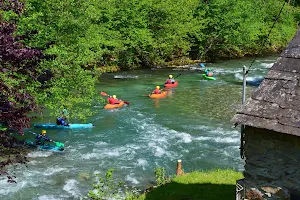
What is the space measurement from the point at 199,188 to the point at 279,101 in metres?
5.95

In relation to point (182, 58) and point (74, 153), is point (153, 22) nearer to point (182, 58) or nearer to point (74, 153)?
point (182, 58)

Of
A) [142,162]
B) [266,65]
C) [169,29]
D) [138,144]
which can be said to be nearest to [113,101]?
[138,144]

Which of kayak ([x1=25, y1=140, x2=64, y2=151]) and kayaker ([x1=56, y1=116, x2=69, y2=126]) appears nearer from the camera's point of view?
kayak ([x1=25, y1=140, x2=64, y2=151])

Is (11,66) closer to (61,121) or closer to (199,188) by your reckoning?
(199,188)

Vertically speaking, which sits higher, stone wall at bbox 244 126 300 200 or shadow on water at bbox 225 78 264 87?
stone wall at bbox 244 126 300 200

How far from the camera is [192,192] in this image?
11.4m

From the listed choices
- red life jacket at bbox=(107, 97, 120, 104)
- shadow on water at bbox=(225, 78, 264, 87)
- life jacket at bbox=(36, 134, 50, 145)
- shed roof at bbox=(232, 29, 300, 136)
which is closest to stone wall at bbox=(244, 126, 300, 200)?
shed roof at bbox=(232, 29, 300, 136)

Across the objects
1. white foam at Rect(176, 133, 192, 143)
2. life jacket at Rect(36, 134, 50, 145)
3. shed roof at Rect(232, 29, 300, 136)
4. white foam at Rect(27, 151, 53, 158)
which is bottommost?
white foam at Rect(27, 151, 53, 158)

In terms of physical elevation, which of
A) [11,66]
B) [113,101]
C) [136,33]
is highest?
[136,33]

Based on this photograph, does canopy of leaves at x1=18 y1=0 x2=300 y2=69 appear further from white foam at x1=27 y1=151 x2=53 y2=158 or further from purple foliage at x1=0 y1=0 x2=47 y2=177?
purple foliage at x1=0 y1=0 x2=47 y2=177

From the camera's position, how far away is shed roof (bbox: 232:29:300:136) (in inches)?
243

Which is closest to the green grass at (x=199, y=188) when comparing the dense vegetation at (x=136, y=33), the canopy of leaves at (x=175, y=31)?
the dense vegetation at (x=136, y=33)

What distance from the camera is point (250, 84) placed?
29.7 metres

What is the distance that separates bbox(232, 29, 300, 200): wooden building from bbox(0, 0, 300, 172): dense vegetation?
34.4 feet
